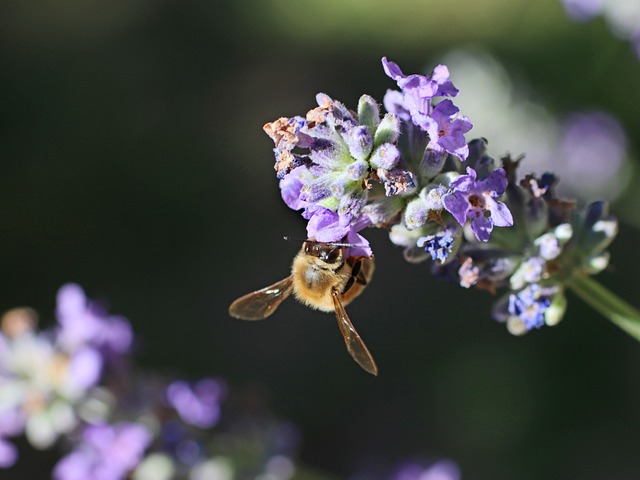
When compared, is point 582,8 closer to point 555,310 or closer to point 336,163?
point 555,310

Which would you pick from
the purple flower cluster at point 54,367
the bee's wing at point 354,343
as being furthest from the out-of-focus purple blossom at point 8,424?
the bee's wing at point 354,343

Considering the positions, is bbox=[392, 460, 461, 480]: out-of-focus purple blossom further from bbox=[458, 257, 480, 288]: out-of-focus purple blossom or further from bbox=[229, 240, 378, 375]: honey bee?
bbox=[458, 257, 480, 288]: out-of-focus purple blossom

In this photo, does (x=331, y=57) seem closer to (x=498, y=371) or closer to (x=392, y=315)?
(x=392, y=315)

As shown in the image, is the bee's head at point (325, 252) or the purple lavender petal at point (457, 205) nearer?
the purple lavender petal at point (457, 205)

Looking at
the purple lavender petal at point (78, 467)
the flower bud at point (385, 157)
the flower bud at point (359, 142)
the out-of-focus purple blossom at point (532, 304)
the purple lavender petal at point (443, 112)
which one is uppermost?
the purple lavender petal at point (443, 112)

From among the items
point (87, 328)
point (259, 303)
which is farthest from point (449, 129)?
point (87, 328)

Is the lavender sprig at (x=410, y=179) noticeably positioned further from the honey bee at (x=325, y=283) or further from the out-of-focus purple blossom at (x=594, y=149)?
the out-of-focus purple blossom at (x=594, y=149)

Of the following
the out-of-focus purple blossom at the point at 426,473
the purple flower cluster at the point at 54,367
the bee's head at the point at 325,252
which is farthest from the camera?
the out-of-focus purple blossom at the point at 426,473

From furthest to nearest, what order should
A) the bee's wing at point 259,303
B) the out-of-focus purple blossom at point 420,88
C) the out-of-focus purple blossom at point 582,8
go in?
1. the out-of-focus purple blossom at point 582,8
2. the bee's wing at point 259,303
3. the out-of-focus purple blossom at point 420,88
